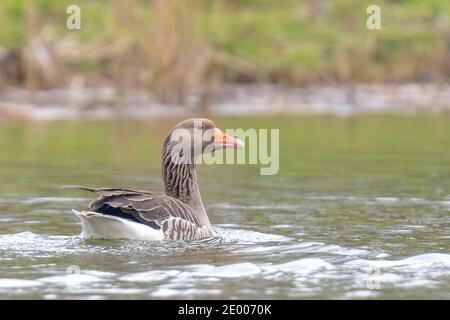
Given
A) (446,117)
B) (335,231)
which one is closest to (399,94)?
(446,117)

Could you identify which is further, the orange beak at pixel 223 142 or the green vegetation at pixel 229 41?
the green vegetation at pixel 229 41

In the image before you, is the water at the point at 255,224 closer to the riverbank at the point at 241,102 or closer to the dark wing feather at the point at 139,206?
the dark wing feather at the point at 139,206

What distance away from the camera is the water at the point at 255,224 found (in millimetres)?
8484

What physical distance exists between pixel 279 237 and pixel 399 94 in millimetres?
22526

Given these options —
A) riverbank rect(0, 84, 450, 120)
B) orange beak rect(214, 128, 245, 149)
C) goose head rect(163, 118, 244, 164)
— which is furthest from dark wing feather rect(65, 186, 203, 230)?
riverbank rect(0, 84, 450, 120)

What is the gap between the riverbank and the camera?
90.4 ft

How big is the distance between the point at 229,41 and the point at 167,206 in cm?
2283

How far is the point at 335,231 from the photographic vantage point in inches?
446

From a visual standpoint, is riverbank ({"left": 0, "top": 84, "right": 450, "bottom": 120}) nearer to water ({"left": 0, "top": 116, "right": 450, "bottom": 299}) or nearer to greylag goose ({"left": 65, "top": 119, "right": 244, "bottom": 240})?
water ({"left": 0, "top": 116, "right": 450, "bottom": 299})

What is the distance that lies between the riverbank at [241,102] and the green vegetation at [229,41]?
1.42ft

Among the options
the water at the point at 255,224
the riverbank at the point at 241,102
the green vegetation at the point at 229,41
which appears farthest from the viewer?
the green vegetation at the point at 229,41

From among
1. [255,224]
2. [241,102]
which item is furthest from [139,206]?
[241,102]

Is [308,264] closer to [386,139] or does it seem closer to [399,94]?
[386,139]

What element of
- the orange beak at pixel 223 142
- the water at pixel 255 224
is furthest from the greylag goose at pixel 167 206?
the water at pixel 255 224
